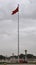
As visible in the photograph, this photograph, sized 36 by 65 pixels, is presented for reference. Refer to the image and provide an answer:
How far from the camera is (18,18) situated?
51.1 m

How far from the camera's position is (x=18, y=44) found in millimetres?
49219

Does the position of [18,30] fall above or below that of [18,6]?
below

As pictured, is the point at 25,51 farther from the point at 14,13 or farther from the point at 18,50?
the point at 14,13

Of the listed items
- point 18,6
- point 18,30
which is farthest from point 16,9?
point 18,30

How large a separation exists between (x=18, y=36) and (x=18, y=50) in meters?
2.89

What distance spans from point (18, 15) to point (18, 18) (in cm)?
59

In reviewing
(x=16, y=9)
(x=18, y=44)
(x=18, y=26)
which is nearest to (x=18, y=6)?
(x=16, y=9)

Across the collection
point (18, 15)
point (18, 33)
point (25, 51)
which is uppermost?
point (18, 15)

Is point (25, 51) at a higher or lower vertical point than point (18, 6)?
lower

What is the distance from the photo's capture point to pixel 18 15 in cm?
5112

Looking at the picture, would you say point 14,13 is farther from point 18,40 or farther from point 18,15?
point 18,40

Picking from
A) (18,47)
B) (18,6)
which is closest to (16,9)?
(18,6)

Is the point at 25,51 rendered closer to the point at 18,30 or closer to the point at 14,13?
the point at 18,30

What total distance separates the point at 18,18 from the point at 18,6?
7.65 ft
